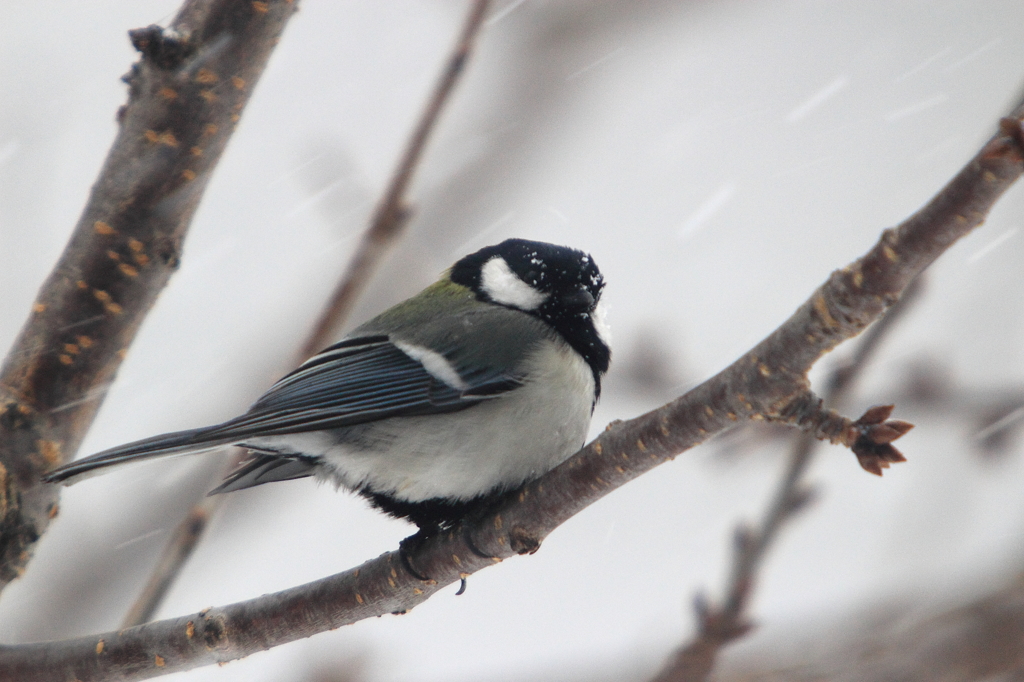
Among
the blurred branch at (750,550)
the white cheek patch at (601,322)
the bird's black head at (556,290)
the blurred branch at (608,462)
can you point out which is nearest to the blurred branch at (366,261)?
the blurred branch at (608,462)

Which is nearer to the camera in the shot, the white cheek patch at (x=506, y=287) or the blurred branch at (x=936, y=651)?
the blurred branch at (x=936, y=651)

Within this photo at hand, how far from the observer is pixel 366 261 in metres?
1.71

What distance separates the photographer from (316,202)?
2420 millimetres

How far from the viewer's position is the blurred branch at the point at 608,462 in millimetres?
802

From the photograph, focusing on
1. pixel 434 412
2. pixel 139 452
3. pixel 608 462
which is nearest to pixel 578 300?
pixel 434 412

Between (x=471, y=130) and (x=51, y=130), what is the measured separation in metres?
1.38

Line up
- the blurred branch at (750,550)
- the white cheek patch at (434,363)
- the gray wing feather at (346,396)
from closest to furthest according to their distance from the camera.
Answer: the blurred branch at (750,550) < the gray wing feather at (346,396) < the white cheek patch at (434,363)

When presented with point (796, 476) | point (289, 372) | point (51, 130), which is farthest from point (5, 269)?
point (796, 476)

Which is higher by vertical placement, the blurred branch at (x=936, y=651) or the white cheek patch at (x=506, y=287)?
the white cheek patch at (x=506, y=287)

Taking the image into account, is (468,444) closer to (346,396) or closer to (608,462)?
(346,396)

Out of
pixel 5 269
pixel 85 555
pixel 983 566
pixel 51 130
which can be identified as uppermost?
pixel 51 130

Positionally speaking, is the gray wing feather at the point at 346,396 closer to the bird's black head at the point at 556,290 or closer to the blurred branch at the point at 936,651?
the bird's black head at the point at 556,290

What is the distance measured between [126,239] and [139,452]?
0.46 metres

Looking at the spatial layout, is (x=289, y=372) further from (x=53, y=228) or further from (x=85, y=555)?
(x=53, y=228)
